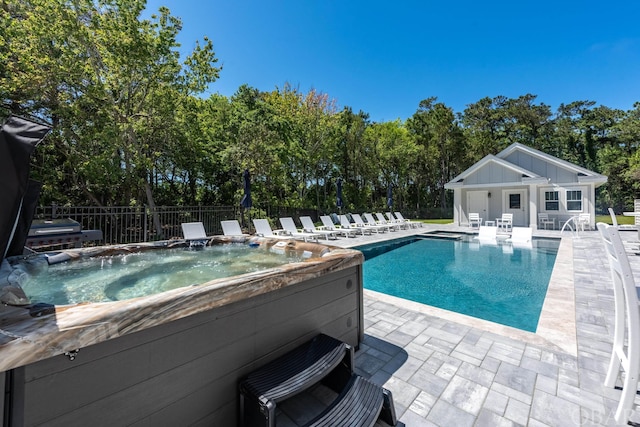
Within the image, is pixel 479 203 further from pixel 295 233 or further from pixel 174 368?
pixel 174 368

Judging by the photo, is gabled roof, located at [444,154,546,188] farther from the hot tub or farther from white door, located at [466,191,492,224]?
the hot tub

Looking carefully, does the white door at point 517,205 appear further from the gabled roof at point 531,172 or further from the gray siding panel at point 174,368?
the gray siding panel at point 174,368

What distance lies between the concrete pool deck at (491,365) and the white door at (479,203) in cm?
1436

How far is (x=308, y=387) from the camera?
6.40 feet

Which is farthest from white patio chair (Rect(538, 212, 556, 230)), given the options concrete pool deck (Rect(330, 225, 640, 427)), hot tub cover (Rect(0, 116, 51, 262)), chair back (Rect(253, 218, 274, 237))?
hot tub cover (Rect(0, 116, 51, 262))

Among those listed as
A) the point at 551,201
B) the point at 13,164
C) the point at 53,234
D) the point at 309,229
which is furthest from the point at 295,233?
the point at 551,201

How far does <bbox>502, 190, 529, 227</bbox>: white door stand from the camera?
16.0 meters

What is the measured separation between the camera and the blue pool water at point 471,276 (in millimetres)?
4816

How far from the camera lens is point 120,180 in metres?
10.7

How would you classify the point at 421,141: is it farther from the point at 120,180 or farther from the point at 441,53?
the point at 120,180

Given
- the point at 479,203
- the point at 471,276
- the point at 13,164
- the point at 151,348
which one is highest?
the point at 13,164

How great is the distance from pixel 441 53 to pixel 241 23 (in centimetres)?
1332

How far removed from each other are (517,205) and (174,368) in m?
19.5

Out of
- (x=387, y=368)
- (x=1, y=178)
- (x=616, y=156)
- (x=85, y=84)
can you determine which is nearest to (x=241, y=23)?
(x=85, y=84)
